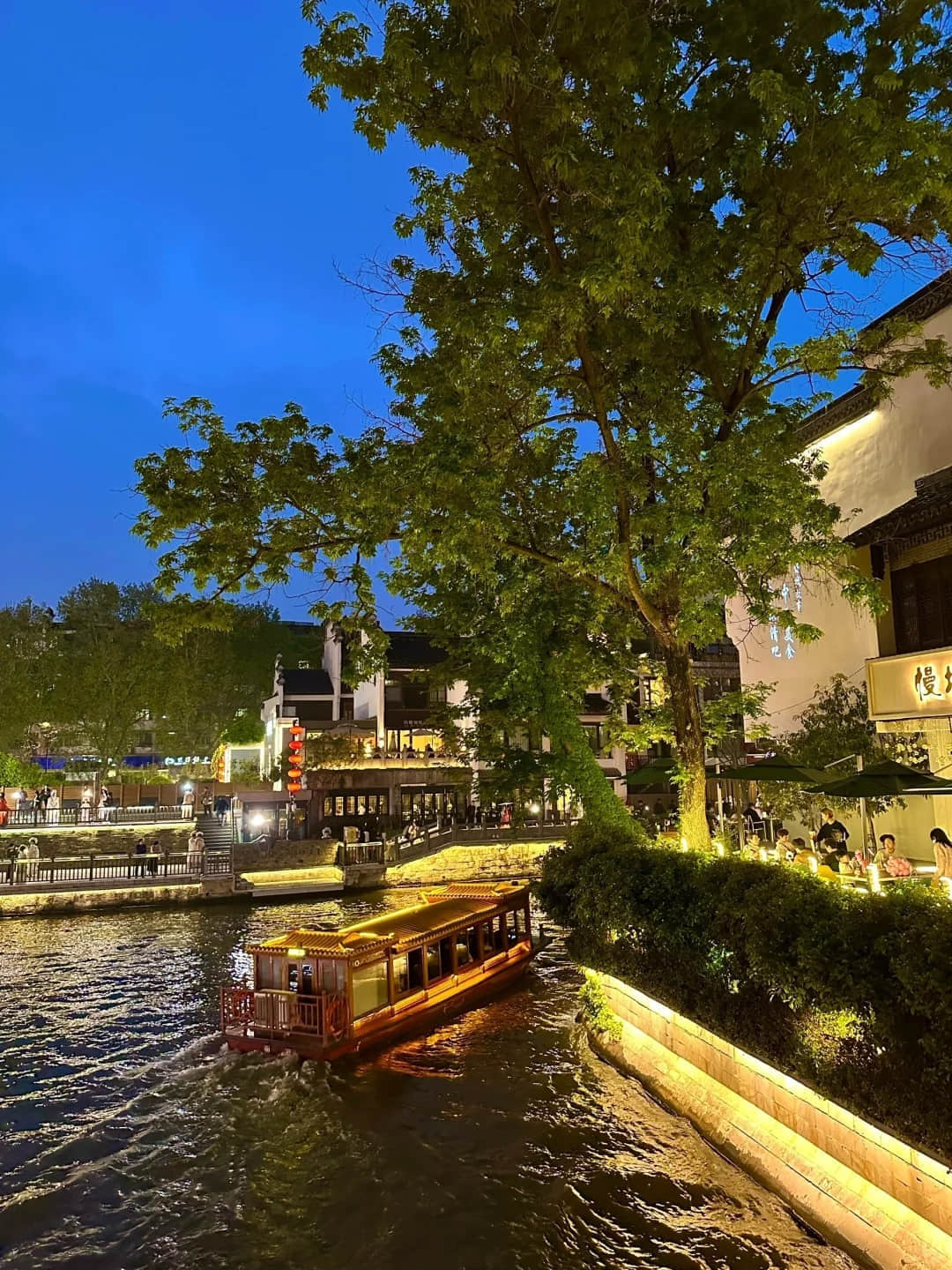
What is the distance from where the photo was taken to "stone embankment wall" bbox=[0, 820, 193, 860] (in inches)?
1309

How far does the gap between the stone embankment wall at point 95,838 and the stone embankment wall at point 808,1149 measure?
27460 mm

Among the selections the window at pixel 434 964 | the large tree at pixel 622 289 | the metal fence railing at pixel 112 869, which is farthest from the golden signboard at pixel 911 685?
the metal fence railing at pixel 112 869

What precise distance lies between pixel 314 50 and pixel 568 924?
12.0 metres

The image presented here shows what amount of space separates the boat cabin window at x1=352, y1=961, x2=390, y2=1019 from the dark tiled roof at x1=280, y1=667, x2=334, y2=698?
33218mm

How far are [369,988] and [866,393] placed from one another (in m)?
16.9

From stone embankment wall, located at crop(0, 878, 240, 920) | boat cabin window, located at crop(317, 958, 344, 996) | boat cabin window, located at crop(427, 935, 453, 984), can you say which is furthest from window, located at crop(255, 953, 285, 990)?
stone embankment wall, located at crop(0, 878, 240, 920)

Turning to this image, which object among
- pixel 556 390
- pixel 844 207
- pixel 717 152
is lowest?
pixel 556 390

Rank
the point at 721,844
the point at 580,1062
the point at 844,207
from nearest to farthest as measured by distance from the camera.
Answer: the point at 844,207 < the point at 721,844 < the point at 580,1062

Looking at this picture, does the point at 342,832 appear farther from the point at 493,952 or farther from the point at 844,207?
the point at 844,207

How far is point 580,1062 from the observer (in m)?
13.0

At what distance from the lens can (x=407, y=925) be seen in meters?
15.7

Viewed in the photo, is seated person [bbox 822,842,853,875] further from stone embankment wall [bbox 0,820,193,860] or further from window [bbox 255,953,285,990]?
stone embankment wall [bbox 0,820,193,860]

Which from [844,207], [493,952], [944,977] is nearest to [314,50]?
[844,207]

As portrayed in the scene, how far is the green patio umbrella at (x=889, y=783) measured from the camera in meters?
11.7
